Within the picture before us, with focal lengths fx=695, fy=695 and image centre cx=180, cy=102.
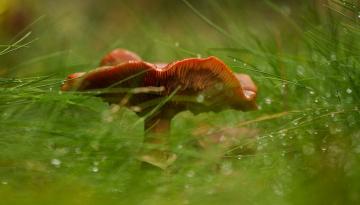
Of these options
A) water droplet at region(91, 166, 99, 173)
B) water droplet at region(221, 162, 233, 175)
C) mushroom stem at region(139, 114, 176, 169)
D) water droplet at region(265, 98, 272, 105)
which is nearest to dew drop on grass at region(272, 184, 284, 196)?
water droplet at region(221, 162, 233, 175)

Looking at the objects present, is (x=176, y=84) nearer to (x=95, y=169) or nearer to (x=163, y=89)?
(x=163, y=89)

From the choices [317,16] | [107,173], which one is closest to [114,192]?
[107,173]

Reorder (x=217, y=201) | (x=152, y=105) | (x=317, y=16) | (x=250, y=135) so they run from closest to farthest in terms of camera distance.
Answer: (x=217, y=201)
(x=152, y=105)
(x=250, y=135)
(x=317, y=16)

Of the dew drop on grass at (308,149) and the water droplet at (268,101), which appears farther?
the water droplet at (268,101)

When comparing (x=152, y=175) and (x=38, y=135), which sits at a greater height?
(x=38, y=135)

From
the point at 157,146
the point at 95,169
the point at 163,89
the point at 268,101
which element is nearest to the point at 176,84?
the point at 163,89

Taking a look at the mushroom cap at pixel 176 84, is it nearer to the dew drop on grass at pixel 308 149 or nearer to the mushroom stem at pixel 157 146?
the mushroom stem at pixel 157 146

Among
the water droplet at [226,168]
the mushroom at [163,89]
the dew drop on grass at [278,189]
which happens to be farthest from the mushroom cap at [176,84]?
the dew drop on grass at [278,189]

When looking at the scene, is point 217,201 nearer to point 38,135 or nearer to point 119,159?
point 119,159
